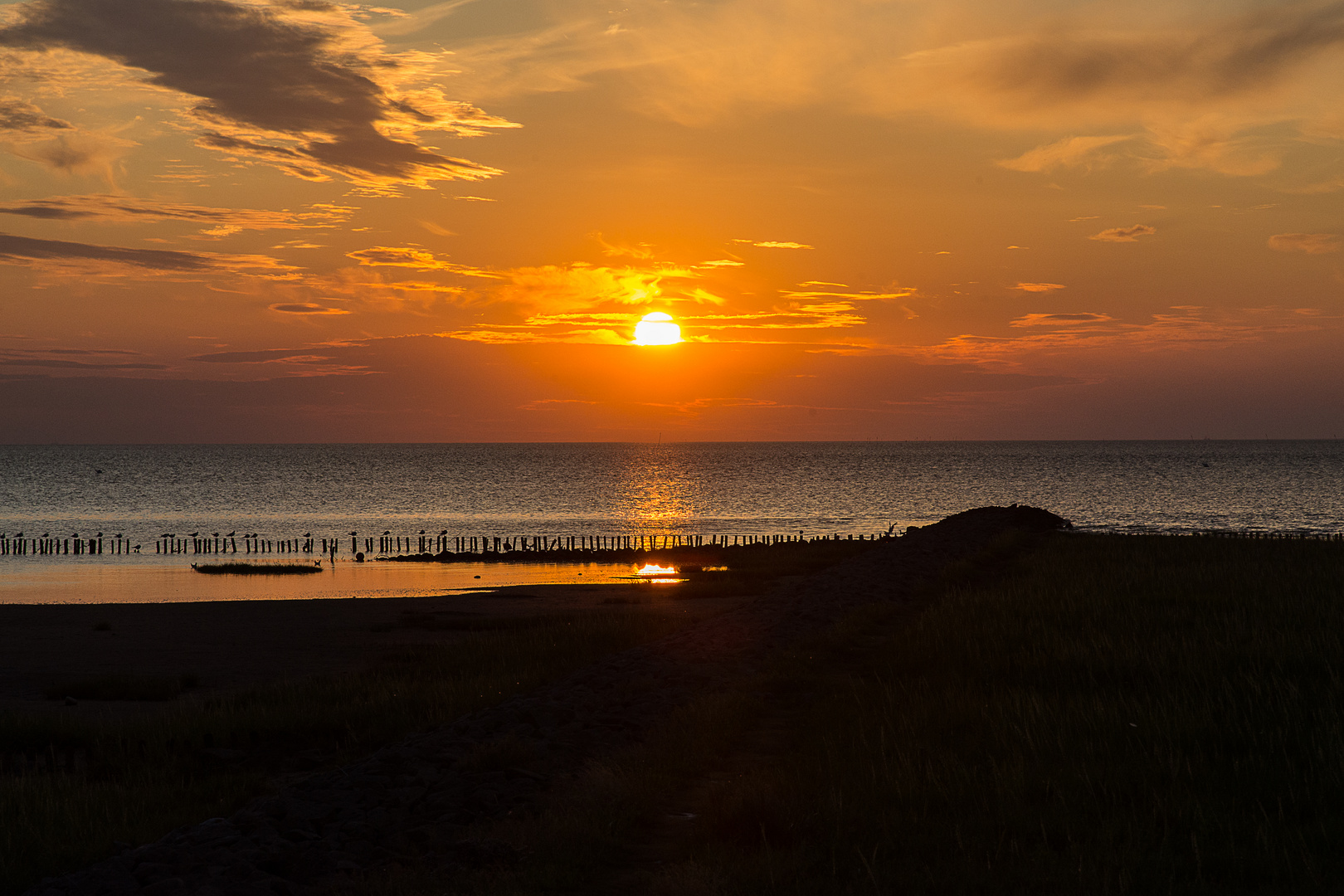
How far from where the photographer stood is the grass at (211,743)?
9.80 metres

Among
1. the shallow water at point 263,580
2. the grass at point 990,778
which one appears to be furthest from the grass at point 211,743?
the shallow water at point 263,580

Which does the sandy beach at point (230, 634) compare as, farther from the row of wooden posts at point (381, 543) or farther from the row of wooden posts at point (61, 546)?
the row of wooden posts at point (61, 546)

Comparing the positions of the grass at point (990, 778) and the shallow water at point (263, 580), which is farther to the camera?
the shallow water at point (263, 580)

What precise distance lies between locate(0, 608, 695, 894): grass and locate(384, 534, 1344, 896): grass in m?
4.36

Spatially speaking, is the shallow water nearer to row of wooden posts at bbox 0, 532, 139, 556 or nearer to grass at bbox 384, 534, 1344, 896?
row of wooden posts at bbox 0, 532, 139, 556

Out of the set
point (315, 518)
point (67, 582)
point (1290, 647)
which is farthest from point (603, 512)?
point (1290, 647)

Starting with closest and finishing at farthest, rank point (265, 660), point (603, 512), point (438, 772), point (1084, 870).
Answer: point (1084, 870) < point (438, 772) < point (265, 660) < point (603, 512)

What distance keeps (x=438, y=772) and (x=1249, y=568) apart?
22276 mm

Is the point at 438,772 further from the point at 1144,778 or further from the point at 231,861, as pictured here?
the point at 1144,778

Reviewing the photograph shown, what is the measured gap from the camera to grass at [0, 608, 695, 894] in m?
9.80

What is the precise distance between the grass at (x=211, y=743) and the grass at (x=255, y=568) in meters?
33.1

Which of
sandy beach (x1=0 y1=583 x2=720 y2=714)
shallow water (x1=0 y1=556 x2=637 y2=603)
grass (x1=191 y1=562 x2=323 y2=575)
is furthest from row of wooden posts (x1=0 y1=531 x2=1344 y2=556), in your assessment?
sandy beach (x1=0 y1=583 x2=720 y2=714)

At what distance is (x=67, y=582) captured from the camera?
47281mm

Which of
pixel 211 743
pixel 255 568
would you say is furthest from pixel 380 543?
pixel 211 743
